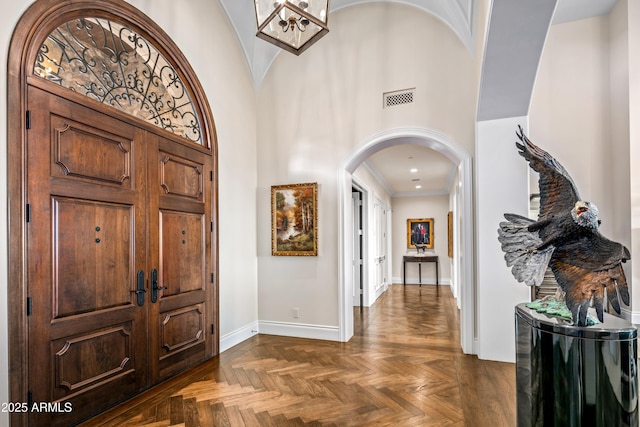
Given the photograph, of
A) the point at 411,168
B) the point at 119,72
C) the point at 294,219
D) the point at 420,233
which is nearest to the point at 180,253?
the point at 294,219

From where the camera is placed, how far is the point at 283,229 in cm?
496

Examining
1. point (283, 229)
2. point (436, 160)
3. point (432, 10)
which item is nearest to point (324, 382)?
point (283, 229)

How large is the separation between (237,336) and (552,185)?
A: 3.88 meters

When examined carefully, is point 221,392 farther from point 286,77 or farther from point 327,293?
point 286,77

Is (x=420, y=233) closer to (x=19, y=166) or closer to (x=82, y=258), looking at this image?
(x=82, y=258)

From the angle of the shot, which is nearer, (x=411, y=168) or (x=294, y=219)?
(x=294, y=219)

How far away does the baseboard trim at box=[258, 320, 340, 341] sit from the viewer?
4.71 meters

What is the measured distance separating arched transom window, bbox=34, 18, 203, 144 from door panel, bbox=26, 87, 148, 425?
0.26 meters

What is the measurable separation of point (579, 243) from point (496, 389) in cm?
188

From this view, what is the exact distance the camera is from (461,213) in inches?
176

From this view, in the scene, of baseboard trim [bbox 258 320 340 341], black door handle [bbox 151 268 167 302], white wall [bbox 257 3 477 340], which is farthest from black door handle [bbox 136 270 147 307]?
baseboard trim [bbox 258 320 340 341]

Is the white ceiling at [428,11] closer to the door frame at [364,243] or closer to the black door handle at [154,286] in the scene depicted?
the door frame at [364,243]

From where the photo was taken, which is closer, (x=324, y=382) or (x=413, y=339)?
(x=324, y=382)

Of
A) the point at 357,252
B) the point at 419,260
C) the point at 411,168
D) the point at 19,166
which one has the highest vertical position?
the point at 411,168
